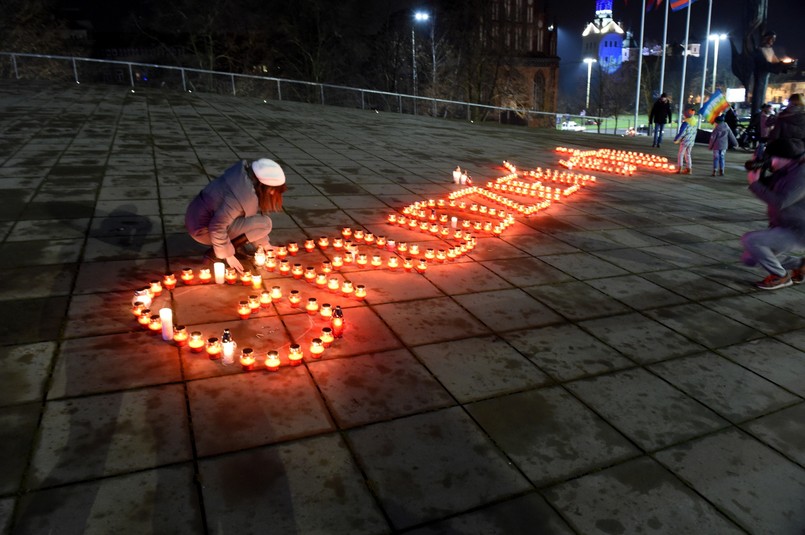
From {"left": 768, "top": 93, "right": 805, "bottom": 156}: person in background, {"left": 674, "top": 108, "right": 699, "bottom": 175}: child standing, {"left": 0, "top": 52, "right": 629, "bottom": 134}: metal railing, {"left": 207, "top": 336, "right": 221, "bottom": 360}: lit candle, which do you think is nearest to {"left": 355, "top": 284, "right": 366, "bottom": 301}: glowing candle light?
{"left": 207, "top": 336, "right": 221, "bottom": 360}: lit candle

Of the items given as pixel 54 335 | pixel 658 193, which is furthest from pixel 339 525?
pixel 658 193

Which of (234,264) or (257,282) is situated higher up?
(234,264)

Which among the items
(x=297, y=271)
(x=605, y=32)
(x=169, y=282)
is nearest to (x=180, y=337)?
(x=169, y=282)

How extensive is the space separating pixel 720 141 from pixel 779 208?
935 centimetres

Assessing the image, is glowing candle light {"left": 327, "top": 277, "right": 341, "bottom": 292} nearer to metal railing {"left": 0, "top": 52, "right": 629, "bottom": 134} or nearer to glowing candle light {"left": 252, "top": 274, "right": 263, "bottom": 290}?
glowing candle light {"left": 252, "top": 274, "right": 263, "bottom": 290}

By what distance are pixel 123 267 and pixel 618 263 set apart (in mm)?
5506

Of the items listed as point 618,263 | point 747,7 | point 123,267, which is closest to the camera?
point 123,267

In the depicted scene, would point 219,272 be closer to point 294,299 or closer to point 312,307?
point 294,299

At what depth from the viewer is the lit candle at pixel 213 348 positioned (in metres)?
3.83

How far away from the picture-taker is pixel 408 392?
3.63m

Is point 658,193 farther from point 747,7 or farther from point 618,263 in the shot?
point 747,7

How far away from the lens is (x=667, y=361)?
14.0 feet

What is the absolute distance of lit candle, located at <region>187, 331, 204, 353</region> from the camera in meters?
3.91

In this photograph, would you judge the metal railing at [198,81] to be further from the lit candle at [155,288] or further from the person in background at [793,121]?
the lit candle at [155,288]
